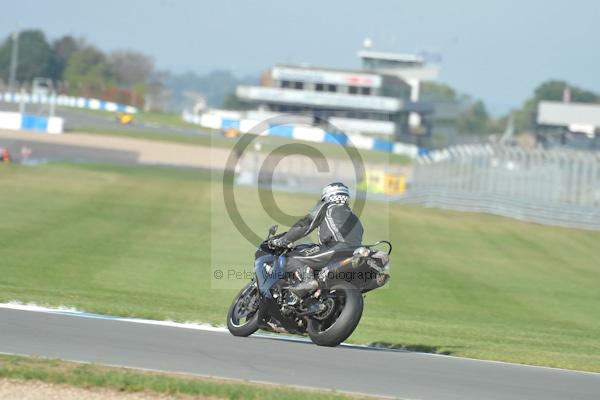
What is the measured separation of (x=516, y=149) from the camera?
40969mm

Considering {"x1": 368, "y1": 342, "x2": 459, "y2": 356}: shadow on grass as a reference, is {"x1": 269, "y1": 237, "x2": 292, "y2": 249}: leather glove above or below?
above

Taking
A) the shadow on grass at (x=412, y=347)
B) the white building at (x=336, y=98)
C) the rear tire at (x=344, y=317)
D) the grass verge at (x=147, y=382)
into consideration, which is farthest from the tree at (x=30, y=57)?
the grass verge at (x=147, y=382)

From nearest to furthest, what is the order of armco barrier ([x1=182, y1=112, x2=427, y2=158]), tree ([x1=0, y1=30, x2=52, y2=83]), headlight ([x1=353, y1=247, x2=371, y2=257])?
headlight ([x1=353, y1=247, x2=371, y2=257]), armco barrier ([x1=182, y1=112, x2=427, y2=158]), tree ([x1=0, y1=30, x2=52, y2=83])

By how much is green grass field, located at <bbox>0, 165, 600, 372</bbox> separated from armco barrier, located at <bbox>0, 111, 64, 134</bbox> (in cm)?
2859

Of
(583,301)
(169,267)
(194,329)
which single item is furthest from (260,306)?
(583,301)

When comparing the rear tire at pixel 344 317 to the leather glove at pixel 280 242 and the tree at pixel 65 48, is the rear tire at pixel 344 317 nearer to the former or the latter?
the leather glove at pixel 280 242

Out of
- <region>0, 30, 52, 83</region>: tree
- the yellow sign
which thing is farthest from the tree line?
the yellow sign

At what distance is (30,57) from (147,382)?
166 metres

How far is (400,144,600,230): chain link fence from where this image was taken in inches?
1547

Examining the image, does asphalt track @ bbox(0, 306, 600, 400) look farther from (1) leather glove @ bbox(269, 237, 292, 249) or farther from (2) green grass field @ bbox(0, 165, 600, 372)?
(2) green grass field @ bbox(0, 165, 600, 372)

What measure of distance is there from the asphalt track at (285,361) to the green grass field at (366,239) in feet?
5.10

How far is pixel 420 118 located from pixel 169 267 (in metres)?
118

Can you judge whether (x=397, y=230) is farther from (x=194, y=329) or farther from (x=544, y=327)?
(x=194, y=329)

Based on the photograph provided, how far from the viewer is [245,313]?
38.3ft
